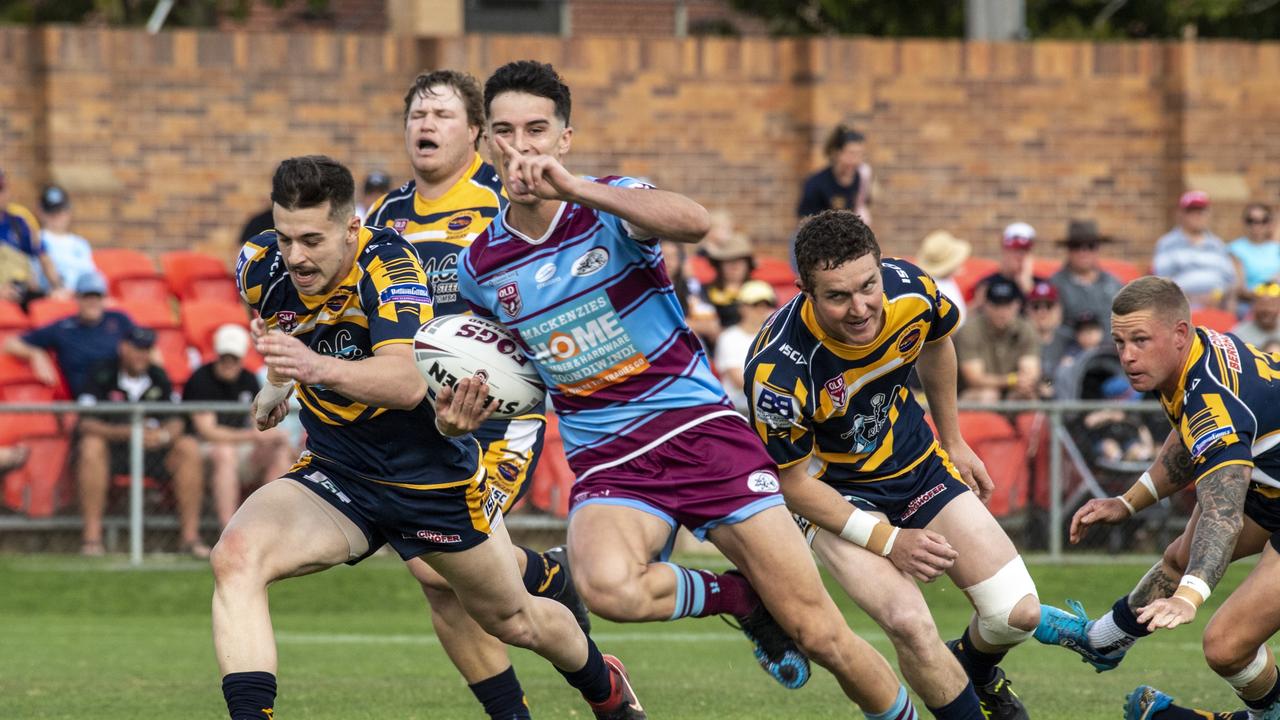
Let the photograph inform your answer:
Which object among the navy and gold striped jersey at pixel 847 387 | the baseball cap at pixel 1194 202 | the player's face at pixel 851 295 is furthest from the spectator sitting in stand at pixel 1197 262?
the player's face at pixel 851 295

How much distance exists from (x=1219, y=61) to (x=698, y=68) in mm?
5255

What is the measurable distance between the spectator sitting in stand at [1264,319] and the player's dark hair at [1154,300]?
301 inches

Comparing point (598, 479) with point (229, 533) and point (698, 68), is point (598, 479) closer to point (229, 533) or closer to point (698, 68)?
point (229, 533)

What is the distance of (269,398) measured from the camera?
692 cm

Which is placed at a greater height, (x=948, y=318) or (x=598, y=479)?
(x=948, y=318)

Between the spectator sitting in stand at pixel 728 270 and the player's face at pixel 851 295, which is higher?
the player's face at pixel 851 295

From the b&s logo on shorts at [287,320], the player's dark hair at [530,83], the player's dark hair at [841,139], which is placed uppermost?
the player's dark hair at [530,83]

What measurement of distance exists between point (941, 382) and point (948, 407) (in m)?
0.13

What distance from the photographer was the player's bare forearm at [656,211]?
20.6 ft

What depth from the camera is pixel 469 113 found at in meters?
8.41

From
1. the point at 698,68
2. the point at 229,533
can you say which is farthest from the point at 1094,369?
the point at 229,533

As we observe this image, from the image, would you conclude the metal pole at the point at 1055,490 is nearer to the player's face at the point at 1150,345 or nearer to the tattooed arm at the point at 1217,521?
the player's face at the point at 1150,345

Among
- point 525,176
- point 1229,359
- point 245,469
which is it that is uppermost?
point 525,176

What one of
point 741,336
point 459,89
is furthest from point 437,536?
point 741,336
